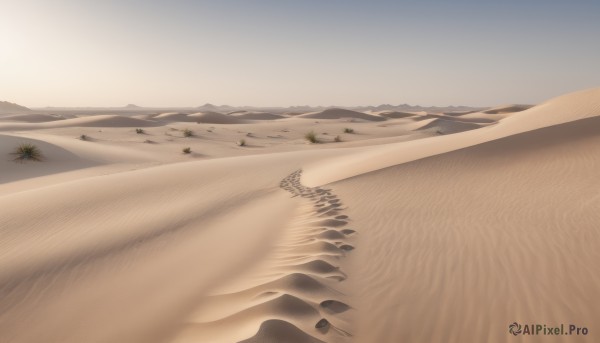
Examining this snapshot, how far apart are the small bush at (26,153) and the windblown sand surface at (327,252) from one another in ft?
20.1

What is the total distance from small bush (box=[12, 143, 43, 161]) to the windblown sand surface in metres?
6.13

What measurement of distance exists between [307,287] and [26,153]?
13.4 meters

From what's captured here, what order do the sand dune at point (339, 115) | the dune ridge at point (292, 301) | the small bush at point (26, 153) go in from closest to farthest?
the dune ridge at point (292, 301) → the small bush at point (26, 153) → the sand dune at point (339, 115)

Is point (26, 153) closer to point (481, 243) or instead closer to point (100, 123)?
point (481, 243)

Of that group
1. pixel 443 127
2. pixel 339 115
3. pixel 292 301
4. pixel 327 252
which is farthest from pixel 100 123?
pixel 292 301

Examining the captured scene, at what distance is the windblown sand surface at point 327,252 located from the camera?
8.57ft

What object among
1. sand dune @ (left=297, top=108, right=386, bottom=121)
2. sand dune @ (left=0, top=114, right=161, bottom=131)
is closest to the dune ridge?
sand dune @ (left=0, top=114, right=161, bottom=131)

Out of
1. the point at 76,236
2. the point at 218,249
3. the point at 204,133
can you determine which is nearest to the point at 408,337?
the point at 218,249

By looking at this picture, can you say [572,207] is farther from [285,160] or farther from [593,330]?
[285,160]

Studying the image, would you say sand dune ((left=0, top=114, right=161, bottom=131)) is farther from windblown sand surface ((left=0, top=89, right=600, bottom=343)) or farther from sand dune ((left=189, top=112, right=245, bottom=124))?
windblown sand surface ((left=0, top=89, right=600, bottom=343))

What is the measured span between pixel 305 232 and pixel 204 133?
68.4ft

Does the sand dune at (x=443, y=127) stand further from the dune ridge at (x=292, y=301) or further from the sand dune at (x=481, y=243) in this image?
the dune ridge at (x=292, y=301)

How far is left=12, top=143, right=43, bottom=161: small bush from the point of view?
39.5 ft

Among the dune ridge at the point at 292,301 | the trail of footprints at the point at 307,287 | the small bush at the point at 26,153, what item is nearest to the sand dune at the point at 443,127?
the trail of footprints at the point at 307,287
